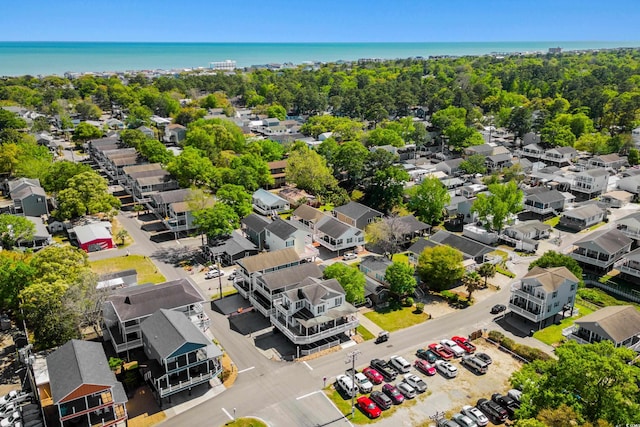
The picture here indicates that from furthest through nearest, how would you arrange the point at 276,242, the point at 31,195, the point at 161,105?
1. the point at 161,105
2. the point at 31,195
3. the point at 276,242

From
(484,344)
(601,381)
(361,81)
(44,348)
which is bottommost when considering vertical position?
(484,344)

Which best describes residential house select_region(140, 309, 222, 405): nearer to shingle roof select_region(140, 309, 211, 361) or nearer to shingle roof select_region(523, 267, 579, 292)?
shingle roof select_region(140, 309, 211, 361)

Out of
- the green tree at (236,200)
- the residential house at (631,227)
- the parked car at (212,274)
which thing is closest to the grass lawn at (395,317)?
the parked car at (212,274)

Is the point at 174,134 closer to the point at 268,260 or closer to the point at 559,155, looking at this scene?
the point at 268,260

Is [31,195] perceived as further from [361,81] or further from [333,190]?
[361,81]

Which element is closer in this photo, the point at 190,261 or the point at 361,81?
the point at 190,261

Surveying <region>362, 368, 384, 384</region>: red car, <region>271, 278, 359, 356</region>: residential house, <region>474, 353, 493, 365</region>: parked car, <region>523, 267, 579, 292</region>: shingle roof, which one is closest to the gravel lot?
<region>474, 353, 493, 365</region>: parked car

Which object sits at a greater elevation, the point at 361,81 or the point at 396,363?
A: the point at 361,81

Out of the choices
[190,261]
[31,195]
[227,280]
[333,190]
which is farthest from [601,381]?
[31,195]

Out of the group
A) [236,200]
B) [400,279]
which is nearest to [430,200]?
[400,279]
